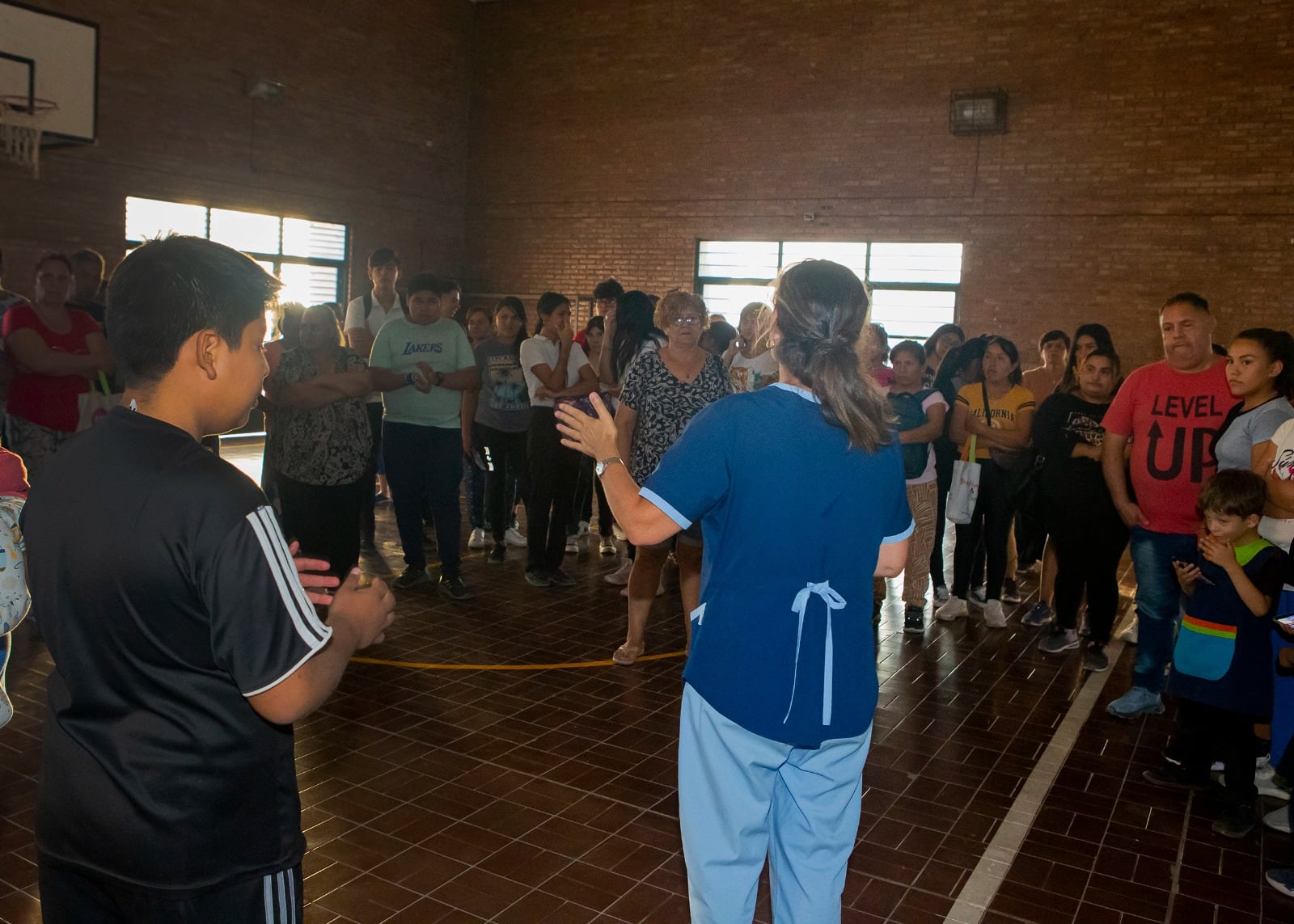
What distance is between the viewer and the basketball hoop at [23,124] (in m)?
10.3

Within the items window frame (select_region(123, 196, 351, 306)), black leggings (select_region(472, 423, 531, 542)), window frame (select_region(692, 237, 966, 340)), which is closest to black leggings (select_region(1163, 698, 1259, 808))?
black leggings (select_region(472, 423, 531, 542))

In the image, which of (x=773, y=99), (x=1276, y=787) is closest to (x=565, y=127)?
(x=773, y=99)

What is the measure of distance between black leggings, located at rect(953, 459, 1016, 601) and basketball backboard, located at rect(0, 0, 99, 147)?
988 centimetres

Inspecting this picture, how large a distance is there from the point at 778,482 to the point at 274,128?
45.4 ft

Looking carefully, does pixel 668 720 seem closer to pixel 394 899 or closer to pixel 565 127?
pixel 394 899

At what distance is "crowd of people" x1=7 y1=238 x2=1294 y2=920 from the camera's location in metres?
2.19

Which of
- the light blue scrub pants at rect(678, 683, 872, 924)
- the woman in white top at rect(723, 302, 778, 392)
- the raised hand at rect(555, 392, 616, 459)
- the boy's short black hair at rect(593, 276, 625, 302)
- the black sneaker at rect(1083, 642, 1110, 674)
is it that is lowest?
the black sneaker at rect(1083, 642, 1110, 674)

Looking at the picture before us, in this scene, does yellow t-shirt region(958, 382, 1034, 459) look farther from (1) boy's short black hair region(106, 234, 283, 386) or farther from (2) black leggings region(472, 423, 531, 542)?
(1) boy's short black hair region(106, 234, 283, 386)

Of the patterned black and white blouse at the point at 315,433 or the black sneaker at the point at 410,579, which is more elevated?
the patterned black and white blouse at the point at 315,433

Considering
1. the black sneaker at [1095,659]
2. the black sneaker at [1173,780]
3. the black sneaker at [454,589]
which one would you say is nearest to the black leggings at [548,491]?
the black sneaker at [454,589]

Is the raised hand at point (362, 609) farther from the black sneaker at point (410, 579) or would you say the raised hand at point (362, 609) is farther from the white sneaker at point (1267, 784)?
the black sneaker at point (410, 579)

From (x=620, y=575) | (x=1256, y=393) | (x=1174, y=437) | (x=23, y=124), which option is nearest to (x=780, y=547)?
(x=1256, y=393)

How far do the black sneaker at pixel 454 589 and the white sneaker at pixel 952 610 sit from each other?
10.3ft

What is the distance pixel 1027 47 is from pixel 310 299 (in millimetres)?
10412
